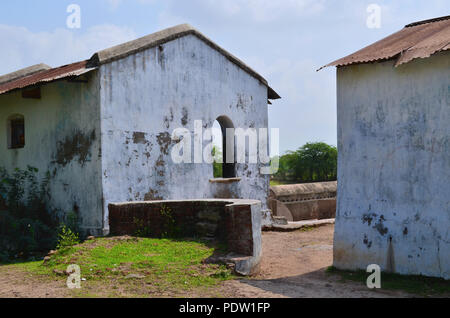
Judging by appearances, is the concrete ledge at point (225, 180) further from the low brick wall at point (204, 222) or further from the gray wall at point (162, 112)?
the low brick wall at point (204, 222)

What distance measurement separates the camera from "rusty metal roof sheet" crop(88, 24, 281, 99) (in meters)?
10.4

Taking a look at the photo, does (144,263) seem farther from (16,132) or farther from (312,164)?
(312,164)

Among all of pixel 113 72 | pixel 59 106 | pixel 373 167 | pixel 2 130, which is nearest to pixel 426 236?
pixel 373 167

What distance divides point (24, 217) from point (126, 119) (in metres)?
3.41

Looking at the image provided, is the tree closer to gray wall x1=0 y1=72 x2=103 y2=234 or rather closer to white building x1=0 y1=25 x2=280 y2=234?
white building x1=0 y1=25 x2=280 y2=234

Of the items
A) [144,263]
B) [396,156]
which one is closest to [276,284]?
[144,263]

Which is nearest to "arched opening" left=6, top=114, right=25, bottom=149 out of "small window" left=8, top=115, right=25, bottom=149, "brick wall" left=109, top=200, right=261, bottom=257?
"small window" left=8, top=115, right=25, bottom=149

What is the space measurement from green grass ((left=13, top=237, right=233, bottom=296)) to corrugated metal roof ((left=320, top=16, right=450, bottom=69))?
13.0ft

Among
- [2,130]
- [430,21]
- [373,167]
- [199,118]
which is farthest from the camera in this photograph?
[2,130]

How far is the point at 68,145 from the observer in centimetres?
1126

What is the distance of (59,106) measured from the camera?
11586 millimetres
